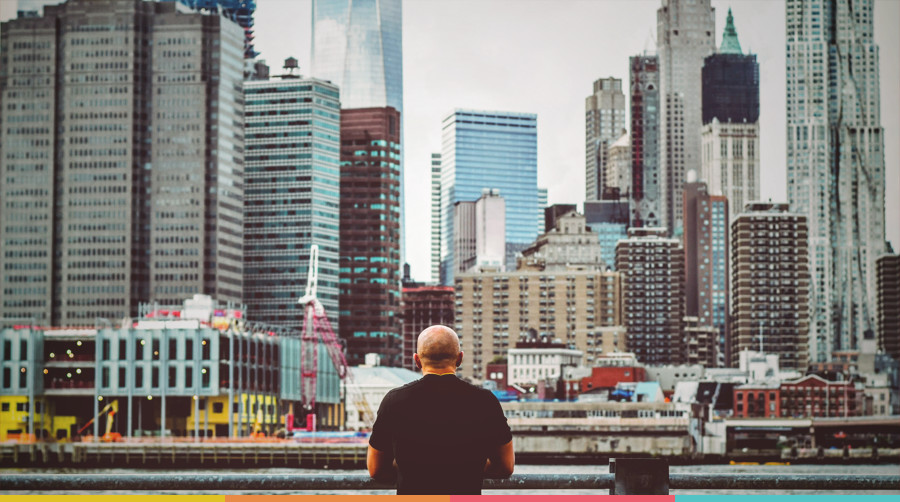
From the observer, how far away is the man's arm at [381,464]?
19.2ft

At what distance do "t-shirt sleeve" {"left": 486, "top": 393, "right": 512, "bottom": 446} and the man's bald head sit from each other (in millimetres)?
297

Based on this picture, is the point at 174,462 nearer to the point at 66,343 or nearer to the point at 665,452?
the point at 66,343

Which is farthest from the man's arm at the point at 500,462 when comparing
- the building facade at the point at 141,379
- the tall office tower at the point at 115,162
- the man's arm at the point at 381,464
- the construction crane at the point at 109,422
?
the tall office tower at the point at 115,162

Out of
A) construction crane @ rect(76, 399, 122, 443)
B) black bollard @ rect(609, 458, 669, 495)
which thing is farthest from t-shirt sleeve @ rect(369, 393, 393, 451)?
construction crane @ rect(76, 399, 122, 443)

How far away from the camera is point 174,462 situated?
10538 cm

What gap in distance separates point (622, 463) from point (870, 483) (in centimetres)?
181

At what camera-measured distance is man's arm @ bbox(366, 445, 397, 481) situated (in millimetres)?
5867

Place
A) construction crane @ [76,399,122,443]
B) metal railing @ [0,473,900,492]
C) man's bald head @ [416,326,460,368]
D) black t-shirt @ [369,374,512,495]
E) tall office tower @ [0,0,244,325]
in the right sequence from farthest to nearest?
1. tall office tower @ [0,0,244,325]
2. construction crane @ [76,399,122,443]
3. metal railing @ [0,473,900,492]
4. man's bald head @ [416,326,460,368]
5. black t-shirt @ [369,374,512,495]

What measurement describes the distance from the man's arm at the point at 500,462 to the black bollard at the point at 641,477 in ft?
1.47

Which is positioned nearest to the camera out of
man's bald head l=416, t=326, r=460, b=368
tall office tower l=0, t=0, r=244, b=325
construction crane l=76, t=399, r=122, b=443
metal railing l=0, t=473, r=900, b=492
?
man's bald head l=416, t=326, r=460, b=368

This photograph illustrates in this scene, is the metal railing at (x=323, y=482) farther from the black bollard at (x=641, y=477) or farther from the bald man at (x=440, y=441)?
the bald man at (x=440, y=441)

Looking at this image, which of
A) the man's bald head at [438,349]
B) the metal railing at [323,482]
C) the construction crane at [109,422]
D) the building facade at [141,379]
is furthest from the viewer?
the building facade at [141,379]

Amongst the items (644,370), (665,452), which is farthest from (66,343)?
(644,370)

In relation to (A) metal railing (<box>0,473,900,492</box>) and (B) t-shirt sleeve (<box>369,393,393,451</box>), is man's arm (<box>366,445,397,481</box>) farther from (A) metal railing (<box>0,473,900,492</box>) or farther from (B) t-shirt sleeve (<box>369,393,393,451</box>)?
(A) metal railing (<box>0,473,900,492</box>)
